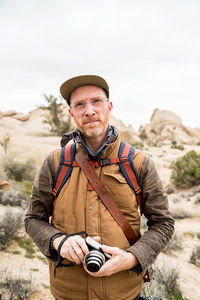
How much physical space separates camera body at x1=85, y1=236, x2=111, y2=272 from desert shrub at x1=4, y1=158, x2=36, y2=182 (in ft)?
32.2

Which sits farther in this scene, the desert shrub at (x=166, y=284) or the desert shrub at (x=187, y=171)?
the desert shrub at (x=187, y=171)

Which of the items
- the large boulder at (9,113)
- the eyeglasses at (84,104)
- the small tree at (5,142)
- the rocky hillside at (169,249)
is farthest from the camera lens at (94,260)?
the large boulder at (9,113)

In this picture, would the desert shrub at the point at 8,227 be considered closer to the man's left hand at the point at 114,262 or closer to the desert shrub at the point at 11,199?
the desert shrub at the point at 11,199

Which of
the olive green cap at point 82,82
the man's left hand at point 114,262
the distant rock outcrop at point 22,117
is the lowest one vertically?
the man's left hand at point 114,262

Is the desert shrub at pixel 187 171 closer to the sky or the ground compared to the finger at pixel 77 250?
closer to the ground

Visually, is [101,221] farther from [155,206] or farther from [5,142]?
[5,142]

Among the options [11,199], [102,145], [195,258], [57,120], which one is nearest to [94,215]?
[102,145]

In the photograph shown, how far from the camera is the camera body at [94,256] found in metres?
1.31

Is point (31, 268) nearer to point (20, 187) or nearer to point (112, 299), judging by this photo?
point (112, 299)

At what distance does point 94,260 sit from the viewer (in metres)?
1.32

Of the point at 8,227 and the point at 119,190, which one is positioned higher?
the point at 119,190

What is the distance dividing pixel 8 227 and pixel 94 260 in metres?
3.76

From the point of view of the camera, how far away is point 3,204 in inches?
262

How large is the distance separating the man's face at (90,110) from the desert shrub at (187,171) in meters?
10.8
